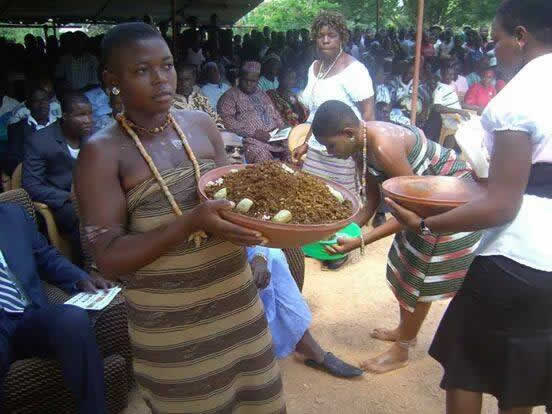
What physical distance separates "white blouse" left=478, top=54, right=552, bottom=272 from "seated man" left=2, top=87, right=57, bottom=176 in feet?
14.7

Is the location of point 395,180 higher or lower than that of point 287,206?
lower

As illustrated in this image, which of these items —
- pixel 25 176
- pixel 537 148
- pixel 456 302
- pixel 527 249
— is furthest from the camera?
pixel 25 176

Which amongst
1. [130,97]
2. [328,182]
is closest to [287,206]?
[328,182]

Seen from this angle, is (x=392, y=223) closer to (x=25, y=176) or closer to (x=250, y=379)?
(x=250, y=379)

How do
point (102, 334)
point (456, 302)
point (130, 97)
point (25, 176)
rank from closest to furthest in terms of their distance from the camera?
point (130, 97) → point (456, 302) → point (102, 334) → point (25, 176)

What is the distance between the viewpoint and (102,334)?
242cm

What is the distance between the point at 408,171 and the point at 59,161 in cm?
259

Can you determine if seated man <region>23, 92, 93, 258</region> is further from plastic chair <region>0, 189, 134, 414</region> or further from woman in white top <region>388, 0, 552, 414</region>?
woman in white top <region>388, 0, 552, 414</region>

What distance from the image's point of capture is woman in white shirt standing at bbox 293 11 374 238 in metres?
4.07

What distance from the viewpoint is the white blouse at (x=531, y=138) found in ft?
4.57

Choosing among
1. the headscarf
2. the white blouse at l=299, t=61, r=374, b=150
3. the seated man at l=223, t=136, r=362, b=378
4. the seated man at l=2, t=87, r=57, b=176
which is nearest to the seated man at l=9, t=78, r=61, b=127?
the seated man at l=2, t=87, r=57, b=176

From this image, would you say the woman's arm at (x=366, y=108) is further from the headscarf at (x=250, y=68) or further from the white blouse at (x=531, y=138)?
the white blouse at (x=531, y=138)

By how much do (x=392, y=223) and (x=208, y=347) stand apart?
1.32 m

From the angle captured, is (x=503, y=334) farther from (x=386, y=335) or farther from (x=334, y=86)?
(x=334, y=86)
